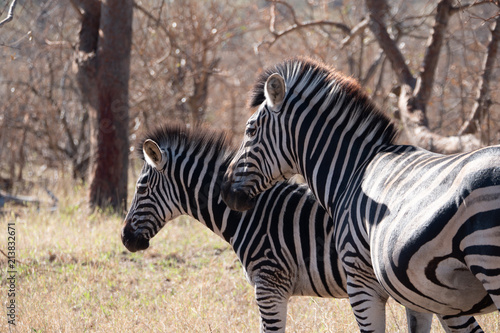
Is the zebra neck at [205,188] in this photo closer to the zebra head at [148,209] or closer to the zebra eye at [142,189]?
the zebra head at [148,209]

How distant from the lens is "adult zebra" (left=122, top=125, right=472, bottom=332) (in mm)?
3588

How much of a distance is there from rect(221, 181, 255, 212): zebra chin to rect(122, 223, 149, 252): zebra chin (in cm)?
92

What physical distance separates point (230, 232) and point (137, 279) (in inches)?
88.3

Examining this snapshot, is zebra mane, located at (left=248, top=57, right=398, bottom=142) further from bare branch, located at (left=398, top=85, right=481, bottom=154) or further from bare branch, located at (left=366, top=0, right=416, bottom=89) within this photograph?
bare branch, located at (left=366, top=0, right=416, bottom=89)

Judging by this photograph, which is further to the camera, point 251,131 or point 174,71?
point 174,71

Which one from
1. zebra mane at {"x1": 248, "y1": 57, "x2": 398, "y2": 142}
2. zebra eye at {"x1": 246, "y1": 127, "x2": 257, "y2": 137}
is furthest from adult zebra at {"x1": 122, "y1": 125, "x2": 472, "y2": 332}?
zebra mane at {"x1": 248, "y1": 57, "x2": 398, "y2": 142}

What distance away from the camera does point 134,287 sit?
18.1 ft

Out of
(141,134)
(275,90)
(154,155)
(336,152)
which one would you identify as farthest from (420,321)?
(141,134)

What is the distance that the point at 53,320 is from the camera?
14.3 ft

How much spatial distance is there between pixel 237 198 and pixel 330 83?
952 mm

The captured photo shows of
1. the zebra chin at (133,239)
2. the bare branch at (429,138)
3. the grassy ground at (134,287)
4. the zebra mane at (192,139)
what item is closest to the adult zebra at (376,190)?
the zebra mane at (192,139)

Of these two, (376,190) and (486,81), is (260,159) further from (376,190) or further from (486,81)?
(486,81)

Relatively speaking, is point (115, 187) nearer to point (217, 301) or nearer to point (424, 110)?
point (217, 301)

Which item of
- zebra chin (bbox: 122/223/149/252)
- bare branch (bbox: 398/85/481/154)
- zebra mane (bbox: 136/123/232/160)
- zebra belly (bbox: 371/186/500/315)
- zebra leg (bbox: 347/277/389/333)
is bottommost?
zebra leg (bbox: 347/277/389/333)
